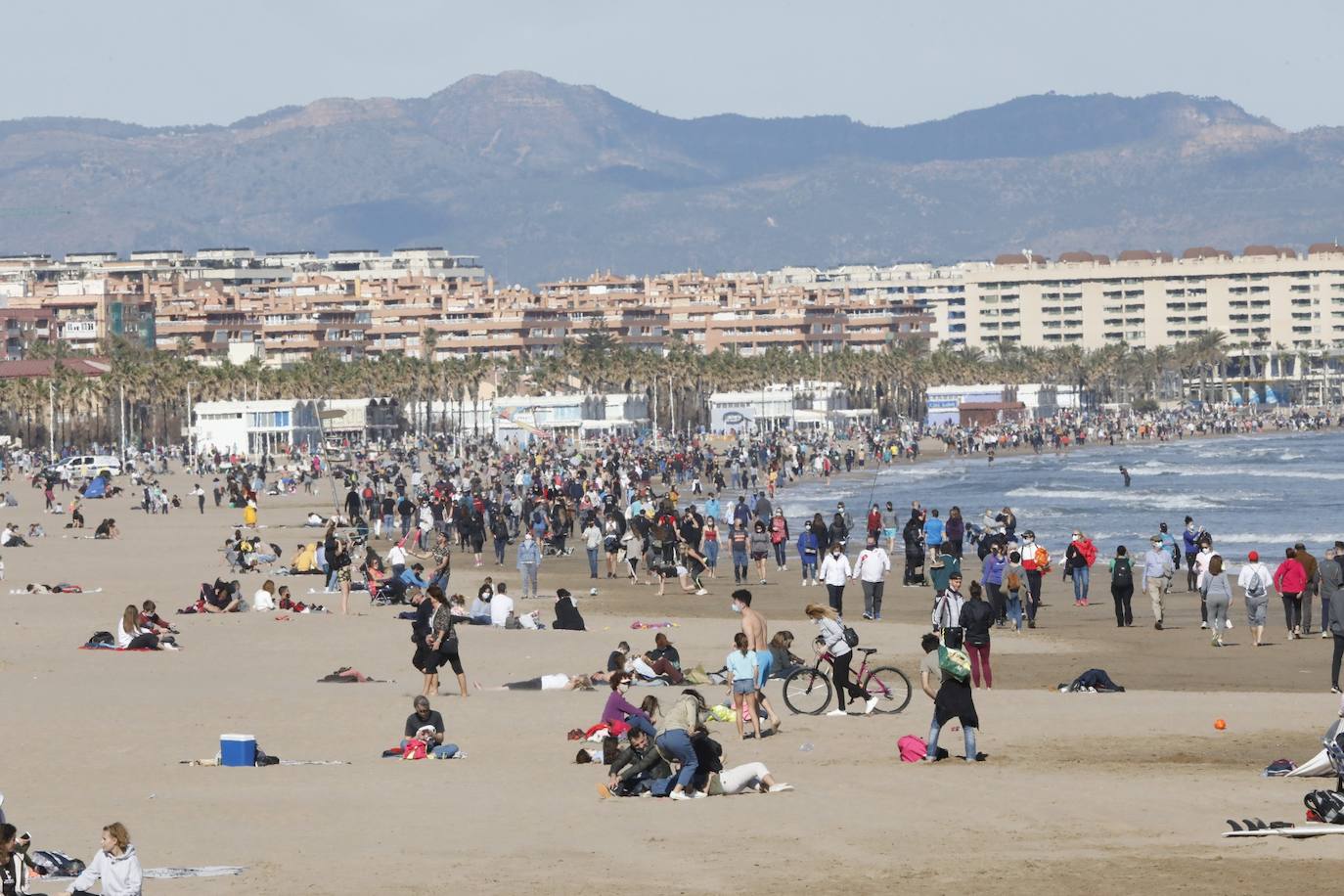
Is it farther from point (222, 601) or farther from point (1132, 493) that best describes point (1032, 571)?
point (1132, 493)

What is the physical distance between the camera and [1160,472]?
276ft

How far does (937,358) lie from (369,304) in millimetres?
57710

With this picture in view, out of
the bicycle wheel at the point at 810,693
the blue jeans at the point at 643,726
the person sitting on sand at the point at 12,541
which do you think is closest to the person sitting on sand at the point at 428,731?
the blue jeans at the point at 643,726

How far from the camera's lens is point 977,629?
18.8 m

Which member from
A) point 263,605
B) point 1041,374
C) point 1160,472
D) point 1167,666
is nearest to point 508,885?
point 1167,666

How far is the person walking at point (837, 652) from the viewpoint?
57.2 ft

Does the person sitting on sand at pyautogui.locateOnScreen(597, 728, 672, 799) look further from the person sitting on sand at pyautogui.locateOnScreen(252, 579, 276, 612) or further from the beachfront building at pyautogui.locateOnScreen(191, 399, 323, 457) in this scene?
the beachfront building at pyautogui.locateOnScreen(191, 399, 323, 457)

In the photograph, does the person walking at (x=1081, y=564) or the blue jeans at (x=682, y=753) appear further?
the person walking at (x=1081, y=564)

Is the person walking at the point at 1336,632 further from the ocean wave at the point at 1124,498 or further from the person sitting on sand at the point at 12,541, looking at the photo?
the ocean wave at the point at 1124,498

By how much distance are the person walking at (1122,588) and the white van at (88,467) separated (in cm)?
5442

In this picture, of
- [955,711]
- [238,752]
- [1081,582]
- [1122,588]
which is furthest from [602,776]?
[1081,582]

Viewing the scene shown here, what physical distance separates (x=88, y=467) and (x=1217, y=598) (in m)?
59.6

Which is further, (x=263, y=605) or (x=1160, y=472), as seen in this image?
(x=1160, y=472)

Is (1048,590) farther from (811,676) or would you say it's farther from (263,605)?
(811,676)
